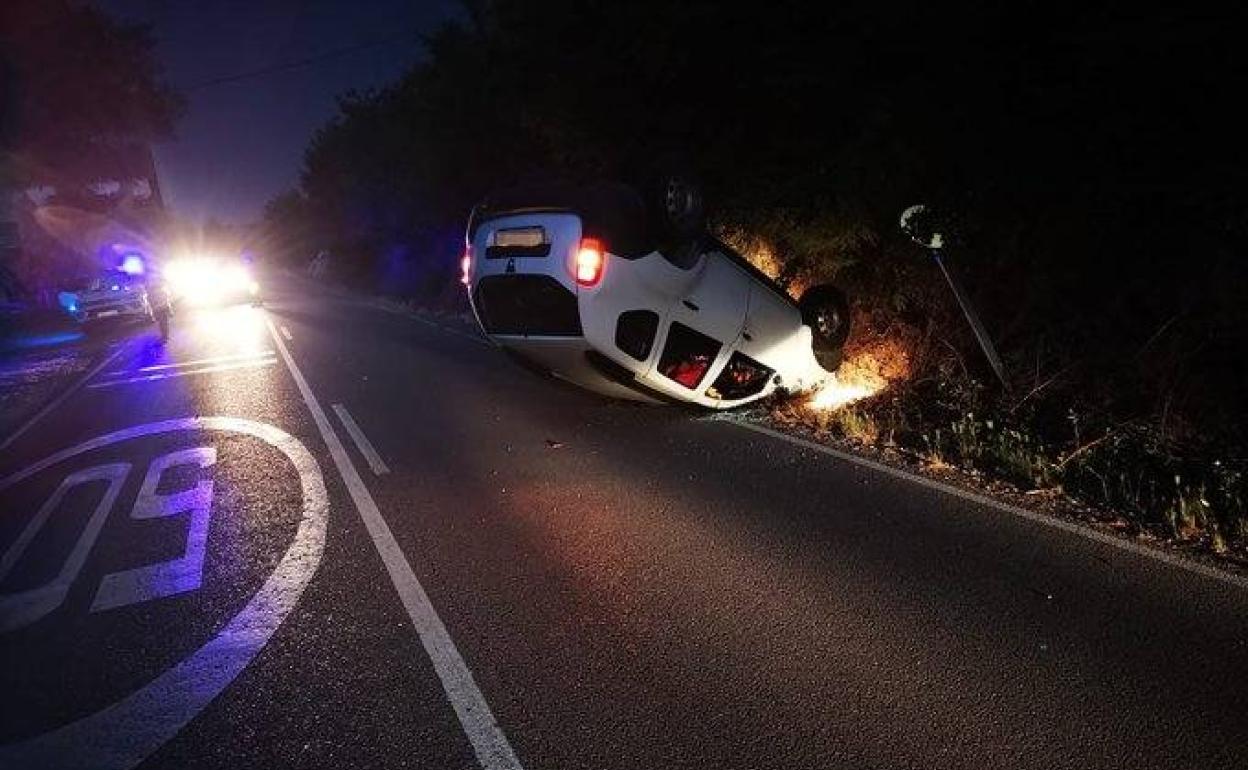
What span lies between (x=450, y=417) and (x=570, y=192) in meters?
3.66

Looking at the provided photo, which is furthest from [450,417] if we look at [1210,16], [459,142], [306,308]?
[306,308]

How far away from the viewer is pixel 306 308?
2594 cm

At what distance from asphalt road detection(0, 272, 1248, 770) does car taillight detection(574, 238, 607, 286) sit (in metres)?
1.73

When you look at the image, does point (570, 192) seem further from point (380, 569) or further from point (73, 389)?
point (73, 389)

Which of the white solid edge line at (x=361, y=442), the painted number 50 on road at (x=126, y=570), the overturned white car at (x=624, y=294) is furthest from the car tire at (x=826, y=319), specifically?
the painted number 50 on road at (x=126, y=570)

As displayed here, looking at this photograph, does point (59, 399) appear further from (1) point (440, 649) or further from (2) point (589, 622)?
(2) point (589, 622)

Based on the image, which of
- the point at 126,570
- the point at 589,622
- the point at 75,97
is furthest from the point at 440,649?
the point at 75,97

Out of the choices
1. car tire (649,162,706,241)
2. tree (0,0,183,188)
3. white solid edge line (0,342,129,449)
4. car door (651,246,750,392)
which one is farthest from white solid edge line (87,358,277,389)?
tree (0,0,183,188)

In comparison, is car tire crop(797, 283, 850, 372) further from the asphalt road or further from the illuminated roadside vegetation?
the asphalt road

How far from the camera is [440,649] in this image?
149 inches

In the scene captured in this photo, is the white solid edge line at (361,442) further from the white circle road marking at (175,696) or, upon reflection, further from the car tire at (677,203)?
the car tire at (677,203)

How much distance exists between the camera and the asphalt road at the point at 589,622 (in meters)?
3.06

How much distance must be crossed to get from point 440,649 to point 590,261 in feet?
10.6

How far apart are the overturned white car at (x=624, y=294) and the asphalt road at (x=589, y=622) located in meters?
0.86
